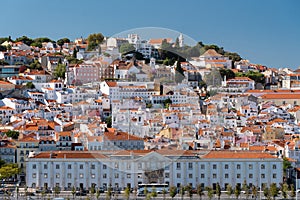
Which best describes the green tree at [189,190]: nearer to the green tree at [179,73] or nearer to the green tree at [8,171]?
the green tree at [179,73]

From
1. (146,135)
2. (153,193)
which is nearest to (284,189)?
(153,193)

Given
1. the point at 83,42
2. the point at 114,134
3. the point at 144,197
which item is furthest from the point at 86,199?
the point at 83,42

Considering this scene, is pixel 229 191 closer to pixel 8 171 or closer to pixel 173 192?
pixel 173 192

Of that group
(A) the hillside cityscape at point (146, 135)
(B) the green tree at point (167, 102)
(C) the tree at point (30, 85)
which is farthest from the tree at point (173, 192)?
(C) the tree at point (30, 85)

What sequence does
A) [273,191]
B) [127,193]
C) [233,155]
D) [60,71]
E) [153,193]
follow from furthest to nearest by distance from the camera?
[60,71]
[233,155]
[273,191]
[127,193]
[153,193]

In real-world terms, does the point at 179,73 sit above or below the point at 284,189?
above

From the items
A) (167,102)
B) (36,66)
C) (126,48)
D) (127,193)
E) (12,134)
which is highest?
(36,66)

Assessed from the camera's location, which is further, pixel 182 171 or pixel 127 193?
pixel 182 171

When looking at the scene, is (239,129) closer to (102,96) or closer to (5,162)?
(102,96)
